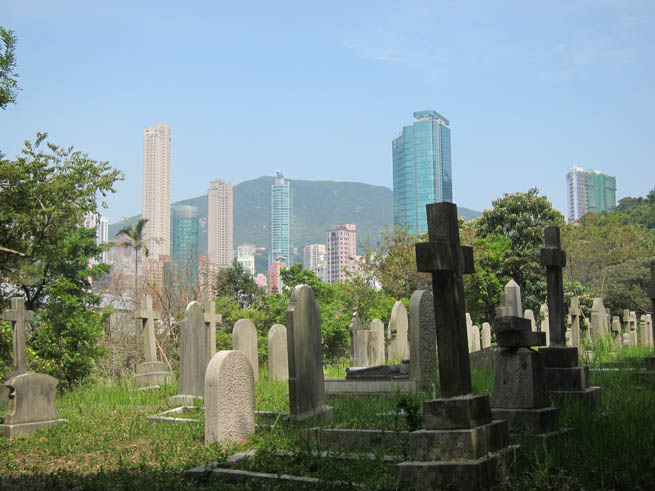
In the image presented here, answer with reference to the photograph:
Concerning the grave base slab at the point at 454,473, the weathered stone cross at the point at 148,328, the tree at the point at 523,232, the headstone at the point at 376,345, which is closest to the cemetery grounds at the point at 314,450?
the grave base slab at the point at 454,473

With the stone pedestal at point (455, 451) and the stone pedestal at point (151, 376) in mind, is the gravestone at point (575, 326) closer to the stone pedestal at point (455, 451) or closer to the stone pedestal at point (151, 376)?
the stone pedestal at point (151, 376)

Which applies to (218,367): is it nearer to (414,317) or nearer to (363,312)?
(414,317)

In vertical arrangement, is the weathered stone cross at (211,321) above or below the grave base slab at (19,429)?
above

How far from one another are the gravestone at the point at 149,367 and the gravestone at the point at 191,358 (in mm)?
2646

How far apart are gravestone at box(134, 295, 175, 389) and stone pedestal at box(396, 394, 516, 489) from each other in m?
10.3

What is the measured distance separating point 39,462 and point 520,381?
5.81 metres

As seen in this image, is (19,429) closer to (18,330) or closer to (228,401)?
(18,330)

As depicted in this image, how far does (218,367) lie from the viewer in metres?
7.72

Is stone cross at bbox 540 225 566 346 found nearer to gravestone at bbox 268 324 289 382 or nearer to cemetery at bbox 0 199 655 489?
cemetery at bbox 0 199 655 489

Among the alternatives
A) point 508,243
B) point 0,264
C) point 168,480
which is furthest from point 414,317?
point 508,243

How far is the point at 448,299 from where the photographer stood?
5.27 meters

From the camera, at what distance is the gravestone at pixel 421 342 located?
1048 centimetres

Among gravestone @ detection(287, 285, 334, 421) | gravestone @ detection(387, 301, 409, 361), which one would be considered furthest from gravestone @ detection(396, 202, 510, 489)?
gravestone @ detection(387, 301, 409, 361)

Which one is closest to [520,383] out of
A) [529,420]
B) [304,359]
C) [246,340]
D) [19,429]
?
[529,420]
